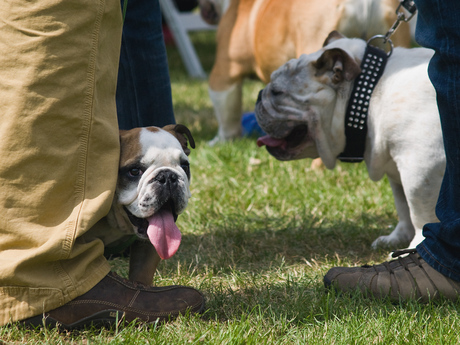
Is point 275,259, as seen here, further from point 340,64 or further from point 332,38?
point 332,38

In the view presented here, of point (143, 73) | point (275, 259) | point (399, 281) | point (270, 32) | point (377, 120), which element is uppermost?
point (143, 73)

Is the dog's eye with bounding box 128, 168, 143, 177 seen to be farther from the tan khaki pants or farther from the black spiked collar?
the black spiked collar

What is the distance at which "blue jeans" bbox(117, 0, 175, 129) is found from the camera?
260 cm

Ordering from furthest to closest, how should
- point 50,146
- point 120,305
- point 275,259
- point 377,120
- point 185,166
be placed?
point 275,259 < point 377,120 < point 185,166 < point 120,305 < point 50,146

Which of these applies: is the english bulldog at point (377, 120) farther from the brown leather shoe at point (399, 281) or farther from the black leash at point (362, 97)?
the brown leather shoe at point (399, 281)

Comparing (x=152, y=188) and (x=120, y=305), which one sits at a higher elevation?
(x=152, y=188)

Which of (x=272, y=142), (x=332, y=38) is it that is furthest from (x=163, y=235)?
Result: (x=332, y=38)

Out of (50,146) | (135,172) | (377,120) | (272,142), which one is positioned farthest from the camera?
(272,142)

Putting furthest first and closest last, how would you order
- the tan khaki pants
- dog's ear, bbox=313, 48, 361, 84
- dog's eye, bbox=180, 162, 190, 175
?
dog's ear, bbox=313, 48, 361, 84
dog's eye, bbox=180, 162, 190, 175
the tan khaki pants

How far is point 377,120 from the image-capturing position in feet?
8.40

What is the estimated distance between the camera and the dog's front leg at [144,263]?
2.13 m

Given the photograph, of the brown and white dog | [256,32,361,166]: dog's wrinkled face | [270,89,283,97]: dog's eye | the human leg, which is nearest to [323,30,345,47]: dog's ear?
[256,32,361,166]: dog's wrinkled face

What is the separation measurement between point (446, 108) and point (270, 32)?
2.53 metres

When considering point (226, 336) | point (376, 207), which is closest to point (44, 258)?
point (226, 336)
